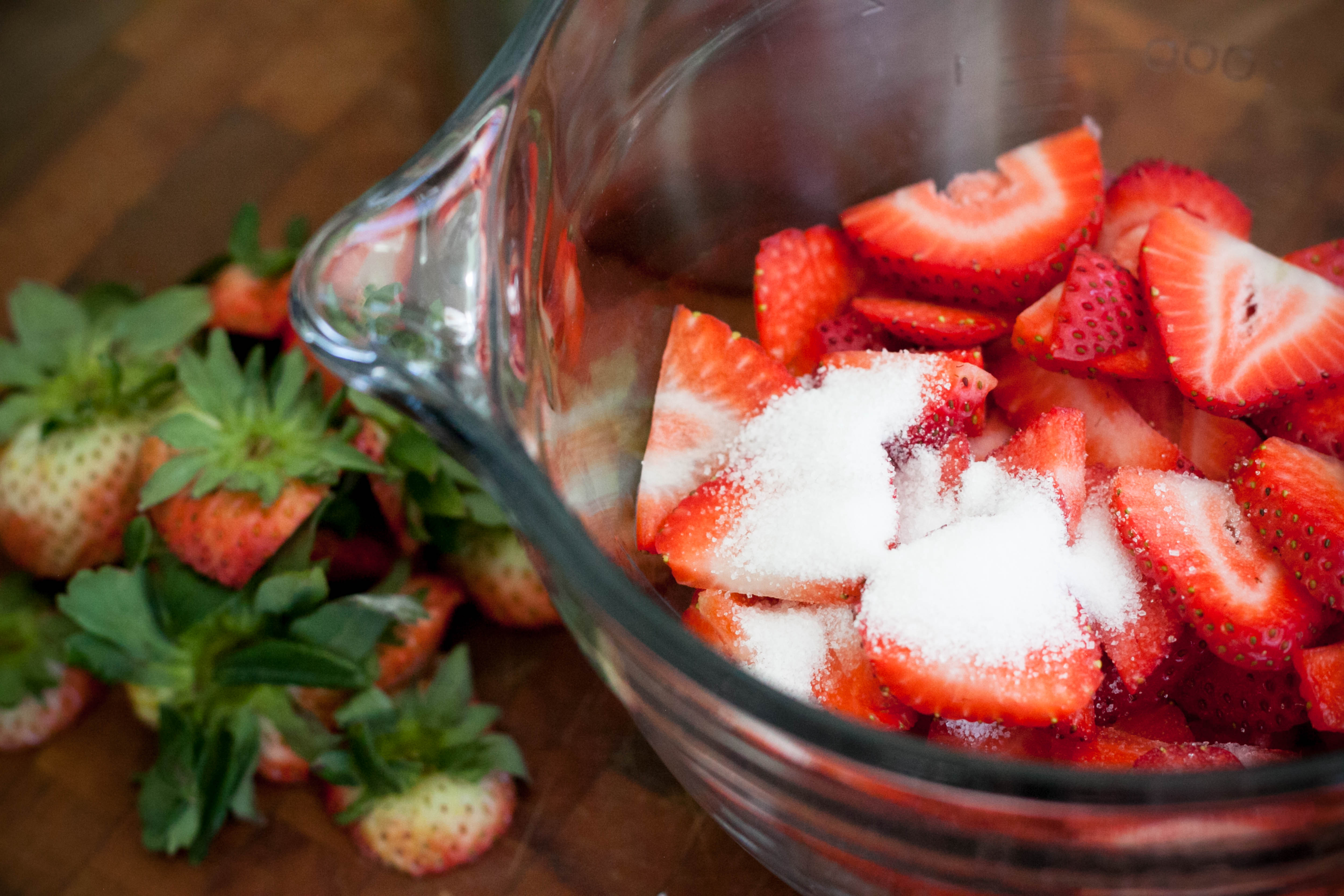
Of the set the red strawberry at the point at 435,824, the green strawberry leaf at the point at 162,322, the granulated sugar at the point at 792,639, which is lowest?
the red strawberry at the point at 435,824

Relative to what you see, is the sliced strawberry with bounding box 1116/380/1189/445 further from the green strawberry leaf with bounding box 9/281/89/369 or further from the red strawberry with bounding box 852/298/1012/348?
the green strawberry leaf with bounding box 9/281/89/369

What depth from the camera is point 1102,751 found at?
2.01ft

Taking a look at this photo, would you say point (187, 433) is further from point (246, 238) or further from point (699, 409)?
point (699, 409)

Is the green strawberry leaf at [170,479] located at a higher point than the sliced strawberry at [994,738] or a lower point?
higher

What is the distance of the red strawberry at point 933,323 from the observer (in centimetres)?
72

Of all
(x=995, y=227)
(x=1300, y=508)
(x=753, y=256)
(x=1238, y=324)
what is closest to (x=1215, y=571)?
(x=1300, y=508)

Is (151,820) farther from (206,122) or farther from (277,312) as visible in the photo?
(206,122)

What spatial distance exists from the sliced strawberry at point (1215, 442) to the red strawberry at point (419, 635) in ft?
1.69

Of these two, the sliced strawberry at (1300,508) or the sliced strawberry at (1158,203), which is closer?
the sliced strawberry at (1300,508)

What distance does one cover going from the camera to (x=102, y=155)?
1183 mm

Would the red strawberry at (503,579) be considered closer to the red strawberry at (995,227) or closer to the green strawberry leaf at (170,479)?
the green strawberry leaf at (170,479)

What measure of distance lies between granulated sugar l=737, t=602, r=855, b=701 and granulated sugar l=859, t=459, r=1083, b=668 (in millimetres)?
37

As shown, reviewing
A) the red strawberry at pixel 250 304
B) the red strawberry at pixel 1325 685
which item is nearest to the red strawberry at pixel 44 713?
the red strawberry at pixel 250 304

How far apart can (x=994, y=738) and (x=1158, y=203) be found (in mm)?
389
